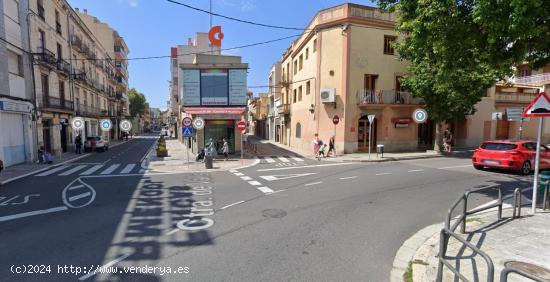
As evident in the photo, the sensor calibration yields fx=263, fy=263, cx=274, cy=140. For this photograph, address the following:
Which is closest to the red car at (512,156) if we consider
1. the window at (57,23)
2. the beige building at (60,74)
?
the beige building at (60,74)

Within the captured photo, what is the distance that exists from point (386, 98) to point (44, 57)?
24830 millimetres

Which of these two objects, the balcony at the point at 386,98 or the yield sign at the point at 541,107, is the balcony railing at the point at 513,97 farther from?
the yield sign at the point at 541,107

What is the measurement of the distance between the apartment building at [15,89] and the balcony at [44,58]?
847 millimetres

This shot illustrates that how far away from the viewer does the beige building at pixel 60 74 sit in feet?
60.4

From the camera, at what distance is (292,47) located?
29.3 meters

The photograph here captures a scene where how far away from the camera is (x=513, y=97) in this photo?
24812 mm

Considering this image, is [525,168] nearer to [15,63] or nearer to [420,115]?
[420,115]

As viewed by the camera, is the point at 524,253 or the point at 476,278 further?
the point at 524,253

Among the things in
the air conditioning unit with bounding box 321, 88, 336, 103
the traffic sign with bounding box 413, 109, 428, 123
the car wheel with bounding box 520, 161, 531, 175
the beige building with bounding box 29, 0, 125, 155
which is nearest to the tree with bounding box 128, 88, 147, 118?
the beige building with bounding box 29, 0, 125, 155

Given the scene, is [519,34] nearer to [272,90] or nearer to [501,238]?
[501,238]

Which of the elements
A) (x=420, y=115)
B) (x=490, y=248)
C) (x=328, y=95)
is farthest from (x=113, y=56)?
(x=490, y=248)

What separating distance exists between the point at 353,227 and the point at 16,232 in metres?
6.89

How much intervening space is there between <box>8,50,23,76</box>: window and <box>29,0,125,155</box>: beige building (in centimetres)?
108

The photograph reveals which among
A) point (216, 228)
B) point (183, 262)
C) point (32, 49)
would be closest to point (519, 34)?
point (216, 228)
